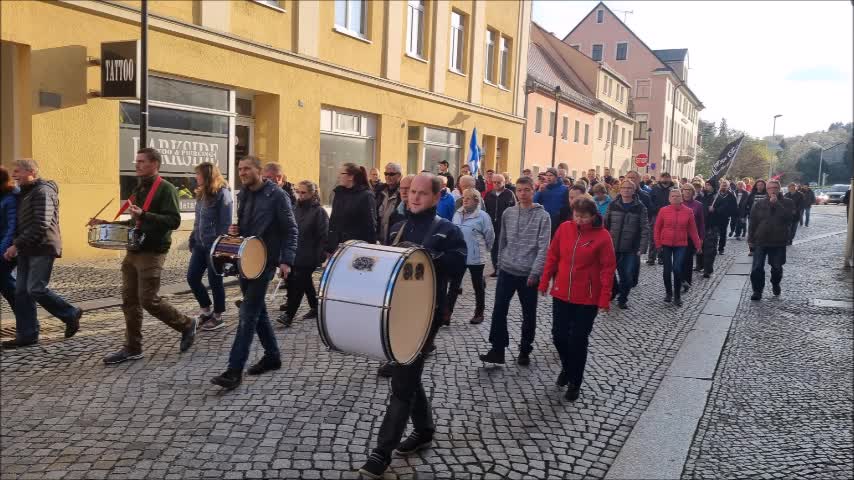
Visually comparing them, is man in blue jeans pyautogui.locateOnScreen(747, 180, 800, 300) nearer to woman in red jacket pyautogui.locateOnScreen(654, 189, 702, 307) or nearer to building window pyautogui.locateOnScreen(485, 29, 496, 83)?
woman in red jacket pyautogui.locateOnScreen(654, 189, 702, 307)

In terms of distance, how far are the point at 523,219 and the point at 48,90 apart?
4581mm

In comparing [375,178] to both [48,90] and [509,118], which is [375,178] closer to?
[48,90]

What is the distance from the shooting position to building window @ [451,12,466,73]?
2212 cm

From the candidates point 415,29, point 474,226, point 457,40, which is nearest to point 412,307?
point 474,226

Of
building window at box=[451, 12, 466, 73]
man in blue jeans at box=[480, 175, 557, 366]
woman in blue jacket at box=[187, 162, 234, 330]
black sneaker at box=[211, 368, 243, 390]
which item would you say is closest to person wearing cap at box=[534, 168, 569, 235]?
man in blue jeans at box=[480, 175, 557, 366]

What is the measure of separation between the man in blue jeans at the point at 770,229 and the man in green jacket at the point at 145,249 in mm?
8258

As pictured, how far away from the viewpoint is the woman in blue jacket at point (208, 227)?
712cm

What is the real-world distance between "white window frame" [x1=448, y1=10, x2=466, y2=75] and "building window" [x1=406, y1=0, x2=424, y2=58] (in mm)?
1932

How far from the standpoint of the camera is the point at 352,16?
16641mm

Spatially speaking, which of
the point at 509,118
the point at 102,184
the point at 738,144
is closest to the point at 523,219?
the point at 102,184

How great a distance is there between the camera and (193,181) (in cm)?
1329

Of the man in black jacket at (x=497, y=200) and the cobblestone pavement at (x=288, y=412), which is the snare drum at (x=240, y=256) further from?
the man in black jacket at (x=497, y=200)

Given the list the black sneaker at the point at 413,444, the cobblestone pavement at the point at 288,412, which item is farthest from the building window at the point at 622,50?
the black sneaker at the point at 413,444

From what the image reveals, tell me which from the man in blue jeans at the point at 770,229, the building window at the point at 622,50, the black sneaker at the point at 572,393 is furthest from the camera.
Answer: the building window at the point at 622,50
